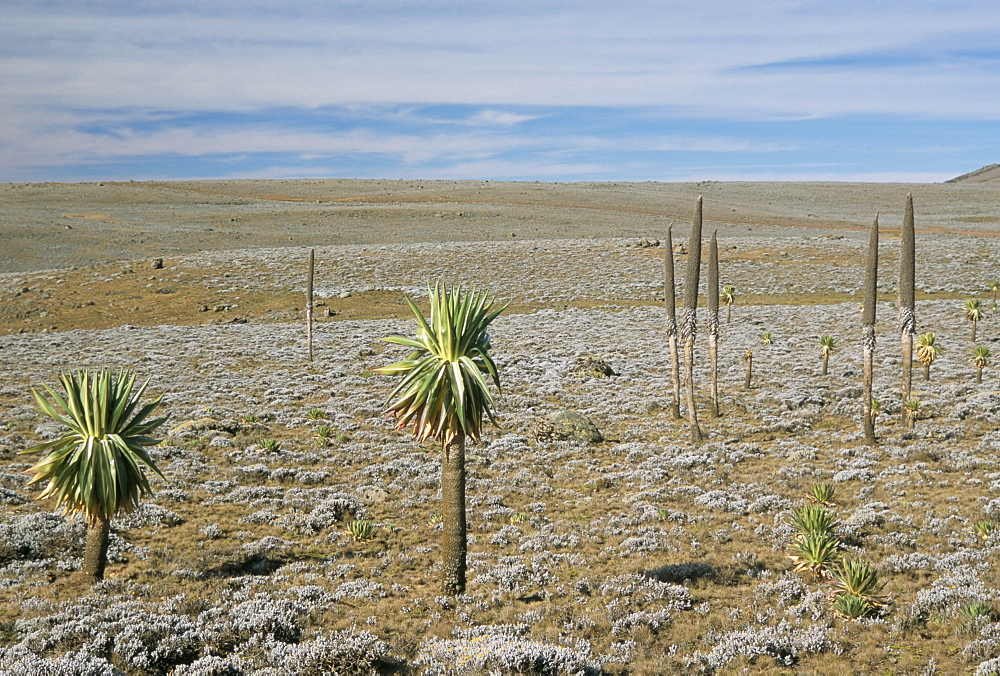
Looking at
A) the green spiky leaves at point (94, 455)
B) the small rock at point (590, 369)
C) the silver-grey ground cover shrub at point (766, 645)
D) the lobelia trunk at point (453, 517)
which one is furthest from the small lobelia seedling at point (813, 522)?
the small rock at point (590, 369)

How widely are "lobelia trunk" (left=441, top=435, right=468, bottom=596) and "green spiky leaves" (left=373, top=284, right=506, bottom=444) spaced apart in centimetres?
55

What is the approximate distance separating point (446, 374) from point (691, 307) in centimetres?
1683

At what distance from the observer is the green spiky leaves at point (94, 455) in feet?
47.7

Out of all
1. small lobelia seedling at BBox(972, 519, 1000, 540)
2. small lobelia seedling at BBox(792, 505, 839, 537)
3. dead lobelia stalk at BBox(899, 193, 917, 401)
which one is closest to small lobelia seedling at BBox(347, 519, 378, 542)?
small lobelia seedling at BBox(792, 505, 839, 537)

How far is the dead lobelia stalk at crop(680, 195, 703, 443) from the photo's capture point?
2830cm

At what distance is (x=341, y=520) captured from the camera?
22.0 metres

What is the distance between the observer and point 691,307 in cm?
2880

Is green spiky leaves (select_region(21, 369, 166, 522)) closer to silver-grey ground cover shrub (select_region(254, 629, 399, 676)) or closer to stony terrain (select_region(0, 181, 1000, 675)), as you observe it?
stony terrain (select_region(0, 181, 1000, 675))

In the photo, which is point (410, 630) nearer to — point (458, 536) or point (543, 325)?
point (458, 536)

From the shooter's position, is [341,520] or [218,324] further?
[218,324]

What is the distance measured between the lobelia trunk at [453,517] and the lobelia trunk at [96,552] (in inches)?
313

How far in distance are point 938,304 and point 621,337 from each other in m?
30.2

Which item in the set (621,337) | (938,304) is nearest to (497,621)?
(621,337)

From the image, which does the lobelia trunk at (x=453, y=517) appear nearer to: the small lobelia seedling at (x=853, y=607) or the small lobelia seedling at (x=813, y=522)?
the small lobelia seedling at (x=853, y=607)
